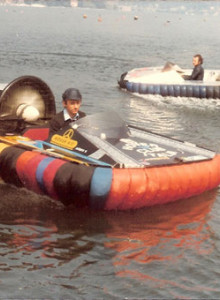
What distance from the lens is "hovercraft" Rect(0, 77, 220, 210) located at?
790 cm

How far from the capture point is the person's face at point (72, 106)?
9.06 meters

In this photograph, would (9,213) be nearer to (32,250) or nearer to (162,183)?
(32,250)

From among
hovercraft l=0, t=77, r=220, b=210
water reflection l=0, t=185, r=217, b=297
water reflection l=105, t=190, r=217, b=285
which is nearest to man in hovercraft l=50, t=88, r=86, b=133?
hovercraft l=0, t=77, r=220, b=210

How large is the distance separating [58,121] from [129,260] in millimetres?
2833

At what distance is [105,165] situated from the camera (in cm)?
801

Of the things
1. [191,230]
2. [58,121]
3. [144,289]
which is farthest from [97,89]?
[144,289]

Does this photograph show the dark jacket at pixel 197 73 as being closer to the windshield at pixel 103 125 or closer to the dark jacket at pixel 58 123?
the windshield at pixel 103 125

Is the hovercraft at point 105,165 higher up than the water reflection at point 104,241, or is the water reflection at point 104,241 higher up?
the hovercraft at point 105,165

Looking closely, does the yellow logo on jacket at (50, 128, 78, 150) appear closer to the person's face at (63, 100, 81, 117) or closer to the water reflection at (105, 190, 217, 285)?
the person's face at (63, 100, 81, 117)

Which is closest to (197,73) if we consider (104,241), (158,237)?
(158,237)

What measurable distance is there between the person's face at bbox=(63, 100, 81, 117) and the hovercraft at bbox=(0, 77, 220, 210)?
0.20 meters

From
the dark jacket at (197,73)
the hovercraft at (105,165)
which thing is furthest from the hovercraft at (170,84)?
the hovercraft at (105,165)

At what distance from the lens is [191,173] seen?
833 cm

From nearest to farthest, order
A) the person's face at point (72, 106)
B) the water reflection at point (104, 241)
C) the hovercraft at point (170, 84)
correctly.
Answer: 1. the water reflection at point (104, 241)
2. the person's face at point (72, 106)
3. the hovercraft at point (170, 84)
